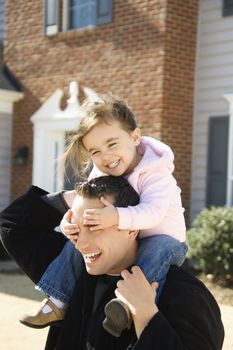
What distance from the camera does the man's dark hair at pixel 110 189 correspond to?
2205 millimetres

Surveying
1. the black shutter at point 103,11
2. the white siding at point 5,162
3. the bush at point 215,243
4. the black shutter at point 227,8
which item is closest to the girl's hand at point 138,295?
the bush at point 215,243

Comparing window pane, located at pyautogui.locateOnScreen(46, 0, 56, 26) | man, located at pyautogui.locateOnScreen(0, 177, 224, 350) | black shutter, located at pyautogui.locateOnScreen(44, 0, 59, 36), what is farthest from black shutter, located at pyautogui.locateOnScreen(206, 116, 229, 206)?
man, located at pyautogui.locateOnScreen(0, 177, 224, 350)

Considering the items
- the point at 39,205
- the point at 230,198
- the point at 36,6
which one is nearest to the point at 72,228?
the point at 39,205

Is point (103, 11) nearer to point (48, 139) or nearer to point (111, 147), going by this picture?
point (48, 139)

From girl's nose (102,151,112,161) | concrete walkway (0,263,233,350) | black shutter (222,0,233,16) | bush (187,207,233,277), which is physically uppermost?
black shutter (222,0,233,16)

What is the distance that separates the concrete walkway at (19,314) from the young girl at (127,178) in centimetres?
347

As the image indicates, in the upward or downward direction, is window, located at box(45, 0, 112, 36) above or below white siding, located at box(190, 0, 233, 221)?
above

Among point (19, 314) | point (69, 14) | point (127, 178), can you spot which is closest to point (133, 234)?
point (127, 178)

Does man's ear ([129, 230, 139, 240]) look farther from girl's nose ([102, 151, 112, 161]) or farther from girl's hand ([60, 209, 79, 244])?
girl's nose ([102, 151, 112, 161])

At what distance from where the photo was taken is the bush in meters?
8.73

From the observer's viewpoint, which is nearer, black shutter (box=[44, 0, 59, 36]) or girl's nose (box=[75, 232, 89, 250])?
girl's nose (box=[75, 232, 89, 250])

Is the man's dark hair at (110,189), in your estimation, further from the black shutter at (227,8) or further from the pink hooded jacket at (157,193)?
the black shutter at (227,8)

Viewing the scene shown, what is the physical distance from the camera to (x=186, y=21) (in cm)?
1034

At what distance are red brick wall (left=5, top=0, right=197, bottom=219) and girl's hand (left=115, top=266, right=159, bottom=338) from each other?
26.1ft
